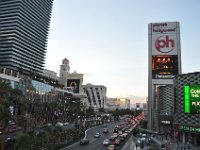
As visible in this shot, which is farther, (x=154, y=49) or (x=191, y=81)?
(x=154, y=49)

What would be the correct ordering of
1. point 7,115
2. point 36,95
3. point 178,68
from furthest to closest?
point 36,95, point 178,68, point 7,115

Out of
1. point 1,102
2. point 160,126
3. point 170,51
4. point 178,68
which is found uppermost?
point 170,51

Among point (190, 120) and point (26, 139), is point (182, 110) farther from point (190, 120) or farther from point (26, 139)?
point (26, 139)

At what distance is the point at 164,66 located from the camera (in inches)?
3856

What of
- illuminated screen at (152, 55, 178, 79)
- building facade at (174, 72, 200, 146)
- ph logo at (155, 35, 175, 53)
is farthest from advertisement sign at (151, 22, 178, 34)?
building facade at (174, 72, 200, 146)

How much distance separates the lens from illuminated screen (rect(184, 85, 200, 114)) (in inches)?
2667

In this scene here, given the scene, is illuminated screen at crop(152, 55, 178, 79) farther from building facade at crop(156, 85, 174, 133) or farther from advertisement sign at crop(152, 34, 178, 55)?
building facade at crop(156, 85, 174, 133)

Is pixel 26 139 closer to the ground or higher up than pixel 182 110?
closer to the ground

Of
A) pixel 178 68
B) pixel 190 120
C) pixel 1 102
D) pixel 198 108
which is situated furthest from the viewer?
pixel 178 68

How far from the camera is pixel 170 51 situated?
322 feet

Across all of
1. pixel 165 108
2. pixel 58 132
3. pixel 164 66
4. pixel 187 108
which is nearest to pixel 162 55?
pixel 164 66

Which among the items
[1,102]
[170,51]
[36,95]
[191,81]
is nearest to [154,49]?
[170,51]

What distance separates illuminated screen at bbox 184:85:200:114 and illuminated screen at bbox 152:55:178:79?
2759 cm

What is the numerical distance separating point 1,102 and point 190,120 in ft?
150
